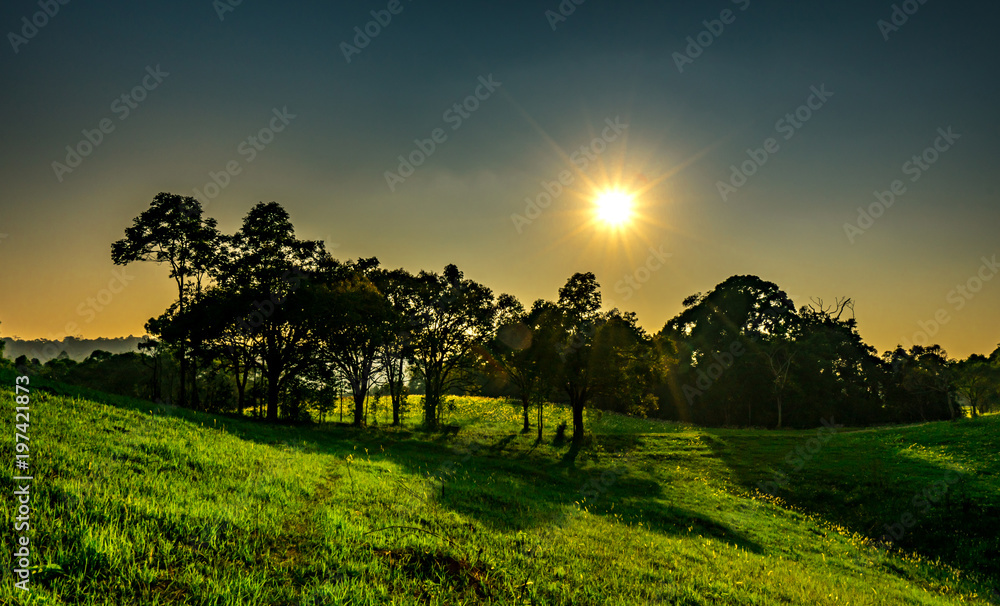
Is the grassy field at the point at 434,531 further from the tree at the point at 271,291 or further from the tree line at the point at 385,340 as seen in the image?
the tree at the point at 271,291

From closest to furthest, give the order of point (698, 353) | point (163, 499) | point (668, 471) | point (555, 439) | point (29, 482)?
point (29, 482)
point (163, 499)
point (668, 471)
point (555, 439)
point (698, 353)

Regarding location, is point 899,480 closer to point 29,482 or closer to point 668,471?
point 668,471

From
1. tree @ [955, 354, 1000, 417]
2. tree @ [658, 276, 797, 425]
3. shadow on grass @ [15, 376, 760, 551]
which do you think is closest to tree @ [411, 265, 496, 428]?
shadow on grass @ [15, 376, 760, 551]

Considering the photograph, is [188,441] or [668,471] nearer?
[188,441]

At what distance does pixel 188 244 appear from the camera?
36594 mm

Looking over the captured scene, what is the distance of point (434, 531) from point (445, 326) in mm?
38937

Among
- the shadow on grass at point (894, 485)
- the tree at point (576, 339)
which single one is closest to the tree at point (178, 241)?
the tree at point (576, 339)

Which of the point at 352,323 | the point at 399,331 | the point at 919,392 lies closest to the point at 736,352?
the point at 919,392

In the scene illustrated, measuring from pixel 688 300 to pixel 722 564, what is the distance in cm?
7858

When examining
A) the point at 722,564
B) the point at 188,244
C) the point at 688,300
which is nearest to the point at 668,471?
the point at 722,564

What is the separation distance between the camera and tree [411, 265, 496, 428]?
45.9 metres

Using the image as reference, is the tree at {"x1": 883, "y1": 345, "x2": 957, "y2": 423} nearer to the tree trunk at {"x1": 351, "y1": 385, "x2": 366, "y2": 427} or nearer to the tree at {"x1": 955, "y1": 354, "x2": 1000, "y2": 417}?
the tree at {"x1": 955, "y1": 354, "x2": 1000, "y2": 417}

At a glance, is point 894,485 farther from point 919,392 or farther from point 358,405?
point 919,392

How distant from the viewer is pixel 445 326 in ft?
152
